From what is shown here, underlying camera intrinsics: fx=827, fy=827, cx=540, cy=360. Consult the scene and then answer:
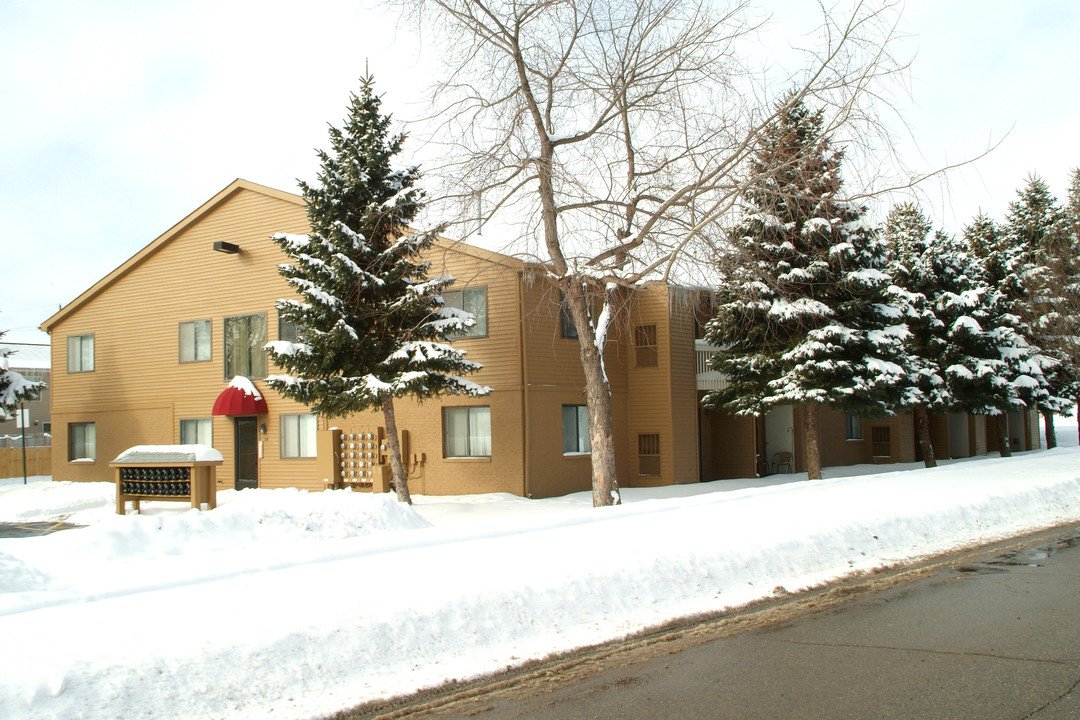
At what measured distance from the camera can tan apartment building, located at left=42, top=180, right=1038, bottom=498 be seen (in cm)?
2066

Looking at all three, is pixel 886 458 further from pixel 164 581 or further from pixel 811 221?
pixel 164 581

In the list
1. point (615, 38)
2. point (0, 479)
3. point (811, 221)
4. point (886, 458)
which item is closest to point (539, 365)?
point (811, 221)

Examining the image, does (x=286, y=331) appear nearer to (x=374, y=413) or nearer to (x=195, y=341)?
(x=374, y=413)

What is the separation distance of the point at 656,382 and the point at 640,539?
13.9 m

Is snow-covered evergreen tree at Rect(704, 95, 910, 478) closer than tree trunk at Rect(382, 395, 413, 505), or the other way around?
tree trunk at Rect(382, 395, 413, 505)

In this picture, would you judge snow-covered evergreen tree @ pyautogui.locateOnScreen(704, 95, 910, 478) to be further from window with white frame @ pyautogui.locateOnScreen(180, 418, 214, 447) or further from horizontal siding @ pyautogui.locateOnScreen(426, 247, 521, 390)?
window with white frame @ pyautogui.locateOnScreen(180, 418, 214, 447)

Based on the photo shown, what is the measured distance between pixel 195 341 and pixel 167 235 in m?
3.59

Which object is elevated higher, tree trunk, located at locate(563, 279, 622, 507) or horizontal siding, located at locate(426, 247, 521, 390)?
horizontal siding, located at locate(426, 247, 521, 390)

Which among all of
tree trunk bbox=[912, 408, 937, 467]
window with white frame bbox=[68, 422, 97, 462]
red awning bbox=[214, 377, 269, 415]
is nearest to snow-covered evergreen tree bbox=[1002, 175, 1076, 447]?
tree trunk bbox=[912, 408, 937, 467]

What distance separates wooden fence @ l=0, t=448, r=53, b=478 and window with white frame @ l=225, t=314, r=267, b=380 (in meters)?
15.2

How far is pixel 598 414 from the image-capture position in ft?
50.9

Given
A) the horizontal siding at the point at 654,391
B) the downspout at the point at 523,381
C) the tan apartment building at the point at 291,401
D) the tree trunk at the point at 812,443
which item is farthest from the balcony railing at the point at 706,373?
the downspout at the point at 523,381

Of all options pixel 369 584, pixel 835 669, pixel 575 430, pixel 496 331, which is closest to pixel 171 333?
pixel 496 331

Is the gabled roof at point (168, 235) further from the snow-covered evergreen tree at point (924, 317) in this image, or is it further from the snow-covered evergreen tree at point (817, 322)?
the snow-covered evergreen tree at point (924, 317)
